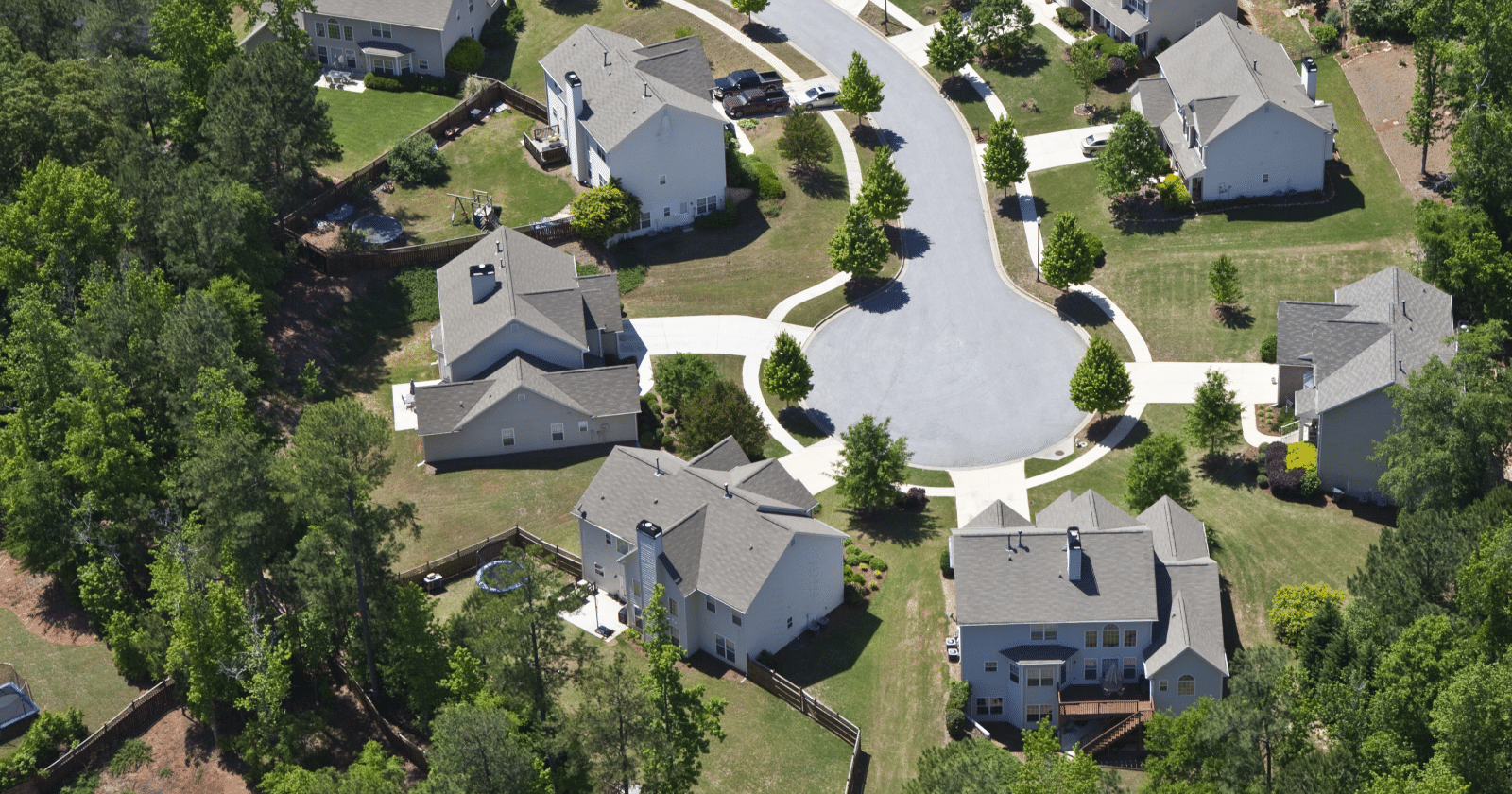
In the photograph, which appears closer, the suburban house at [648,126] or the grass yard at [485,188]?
the suburban house at [648,126]

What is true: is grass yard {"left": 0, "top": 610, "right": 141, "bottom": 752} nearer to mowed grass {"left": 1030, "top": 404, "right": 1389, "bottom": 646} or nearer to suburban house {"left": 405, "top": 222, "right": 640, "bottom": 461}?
suburban house {"left": 405, "top": 222, "right": 640, "bottom": 461}

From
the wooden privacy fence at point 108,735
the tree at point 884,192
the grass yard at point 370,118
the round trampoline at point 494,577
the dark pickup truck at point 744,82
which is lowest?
the wooden privacy fence at point 108,735

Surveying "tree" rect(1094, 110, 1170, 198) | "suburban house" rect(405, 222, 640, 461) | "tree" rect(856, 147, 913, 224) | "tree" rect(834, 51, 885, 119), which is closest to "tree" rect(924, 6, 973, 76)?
"tree" rect(834, 51, 885, 119)

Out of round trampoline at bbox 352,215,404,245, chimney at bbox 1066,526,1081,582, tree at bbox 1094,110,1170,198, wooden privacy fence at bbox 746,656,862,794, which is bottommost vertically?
wooden privacy fence at bbox 746,656,862,794

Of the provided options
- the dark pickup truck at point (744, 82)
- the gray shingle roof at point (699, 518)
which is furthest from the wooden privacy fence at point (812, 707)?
the dark pickup truck at point (744, 82)

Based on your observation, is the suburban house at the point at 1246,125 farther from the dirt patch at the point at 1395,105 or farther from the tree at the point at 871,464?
the tree at the point at 871,464

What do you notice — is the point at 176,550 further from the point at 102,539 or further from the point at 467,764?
the point at 467,764

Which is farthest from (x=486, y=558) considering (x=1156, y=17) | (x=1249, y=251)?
(x=1156, y=17)

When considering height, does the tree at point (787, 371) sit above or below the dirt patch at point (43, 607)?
above
